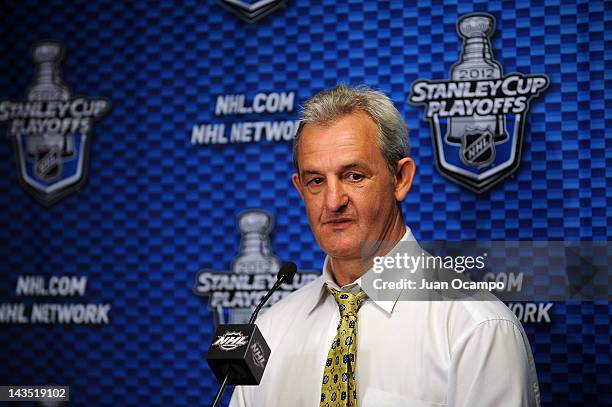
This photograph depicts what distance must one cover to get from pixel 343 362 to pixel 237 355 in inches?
17.6

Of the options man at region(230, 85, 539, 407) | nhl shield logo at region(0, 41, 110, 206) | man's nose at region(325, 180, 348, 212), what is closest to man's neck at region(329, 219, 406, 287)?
man at region(230, 85, 539, 407)

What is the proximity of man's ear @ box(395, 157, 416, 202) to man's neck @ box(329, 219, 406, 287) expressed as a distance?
80mm

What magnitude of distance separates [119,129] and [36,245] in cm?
53

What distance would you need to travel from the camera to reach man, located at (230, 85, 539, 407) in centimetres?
175

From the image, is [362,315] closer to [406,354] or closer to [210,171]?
[406,354]

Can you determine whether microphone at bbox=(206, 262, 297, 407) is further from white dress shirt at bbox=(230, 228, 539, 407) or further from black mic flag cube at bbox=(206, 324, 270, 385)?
white dress shirt at bbox=(230, 228, 539, 407)

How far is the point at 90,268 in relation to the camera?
275 cm

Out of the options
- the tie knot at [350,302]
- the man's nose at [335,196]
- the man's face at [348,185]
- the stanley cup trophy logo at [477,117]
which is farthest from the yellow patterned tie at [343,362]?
the stanley cup trophy logo at [477,117]

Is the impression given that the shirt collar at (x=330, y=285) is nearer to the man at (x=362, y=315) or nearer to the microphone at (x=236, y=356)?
the man at (x=362, y=315)

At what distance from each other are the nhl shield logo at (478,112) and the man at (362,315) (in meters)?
0.47

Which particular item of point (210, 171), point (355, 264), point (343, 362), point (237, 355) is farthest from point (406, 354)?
point (210, 171)

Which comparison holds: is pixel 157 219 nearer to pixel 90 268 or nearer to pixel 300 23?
pixel 90 268

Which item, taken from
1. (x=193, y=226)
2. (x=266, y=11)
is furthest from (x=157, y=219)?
(x=266, y=11)

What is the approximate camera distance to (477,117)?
2.35 metres
